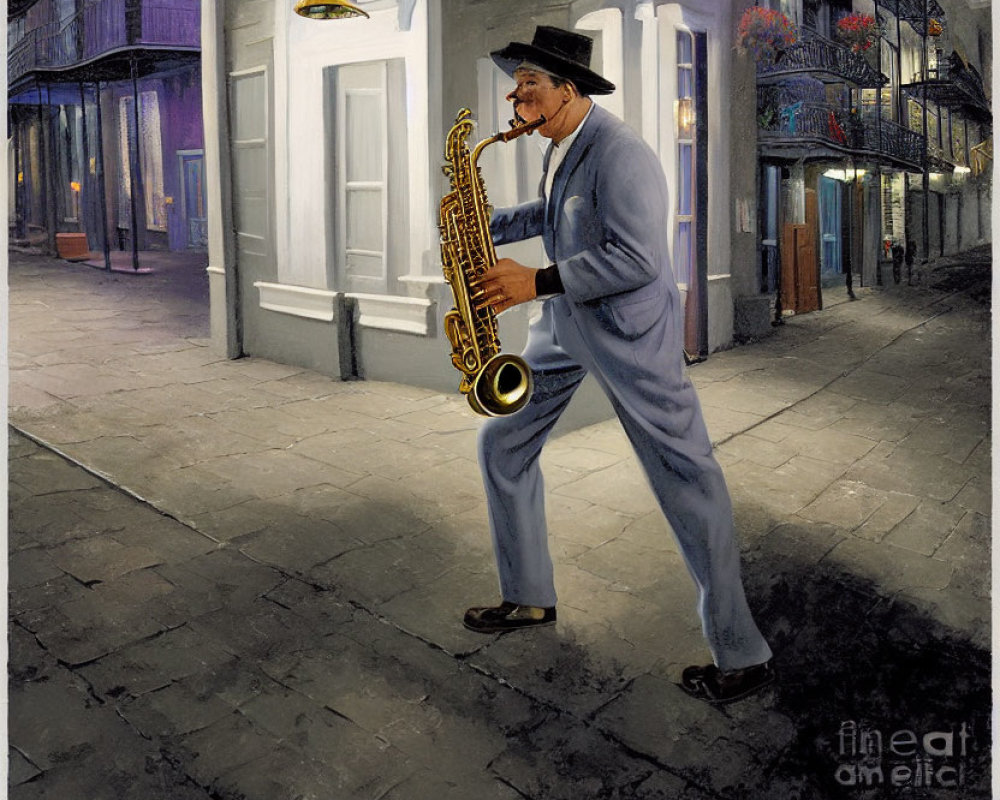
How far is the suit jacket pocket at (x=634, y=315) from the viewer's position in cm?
257

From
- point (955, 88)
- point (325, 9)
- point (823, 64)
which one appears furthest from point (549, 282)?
point (823, 64)

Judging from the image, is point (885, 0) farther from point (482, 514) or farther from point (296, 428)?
point (296, 428)

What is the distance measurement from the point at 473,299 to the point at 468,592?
3.57ft

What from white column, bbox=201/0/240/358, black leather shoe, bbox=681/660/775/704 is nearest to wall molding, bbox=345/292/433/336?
white column, bbox=201/0/240/358

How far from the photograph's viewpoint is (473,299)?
2.79 meters

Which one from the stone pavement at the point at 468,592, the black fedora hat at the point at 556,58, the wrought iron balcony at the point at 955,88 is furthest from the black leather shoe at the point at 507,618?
the wrought iron balcony at the point at 955,88

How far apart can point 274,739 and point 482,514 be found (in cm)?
161

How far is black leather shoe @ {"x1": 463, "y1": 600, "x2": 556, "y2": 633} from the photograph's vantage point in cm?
300

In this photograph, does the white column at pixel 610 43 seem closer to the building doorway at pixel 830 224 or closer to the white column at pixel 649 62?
Result: the white column at pixel 649 62

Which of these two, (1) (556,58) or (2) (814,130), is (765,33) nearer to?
(2) (814,130)

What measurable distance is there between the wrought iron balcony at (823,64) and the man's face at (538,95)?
2.58 metres

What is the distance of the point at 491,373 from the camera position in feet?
8.97

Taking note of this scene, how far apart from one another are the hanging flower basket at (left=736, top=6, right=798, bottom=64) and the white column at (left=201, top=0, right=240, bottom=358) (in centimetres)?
371

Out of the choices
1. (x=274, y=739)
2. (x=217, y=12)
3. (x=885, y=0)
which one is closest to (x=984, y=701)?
(x=274, y=739)
